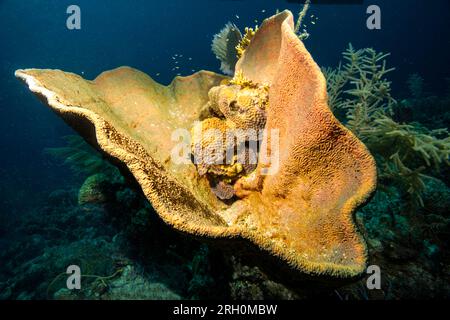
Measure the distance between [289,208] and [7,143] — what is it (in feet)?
138

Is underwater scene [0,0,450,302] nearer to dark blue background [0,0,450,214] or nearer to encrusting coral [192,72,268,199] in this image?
encrusting coral [192,72,268,199]

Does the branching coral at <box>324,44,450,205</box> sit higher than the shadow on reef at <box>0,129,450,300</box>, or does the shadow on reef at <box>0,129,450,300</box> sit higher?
the branching coral at <box>324,44,450,205</box>

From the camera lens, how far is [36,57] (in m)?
48.4

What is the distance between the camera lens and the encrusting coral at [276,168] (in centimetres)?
158

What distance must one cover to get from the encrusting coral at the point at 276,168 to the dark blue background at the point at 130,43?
51.7 feet

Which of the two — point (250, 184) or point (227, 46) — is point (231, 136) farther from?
point (227, 46)

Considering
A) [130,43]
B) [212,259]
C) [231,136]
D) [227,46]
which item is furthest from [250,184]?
[130,43]

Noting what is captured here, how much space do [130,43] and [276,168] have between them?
95822mm

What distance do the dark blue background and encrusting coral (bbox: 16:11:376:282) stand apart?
15.8 m

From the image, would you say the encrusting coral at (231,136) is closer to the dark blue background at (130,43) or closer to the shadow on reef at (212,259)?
the shadow on reef at (212,259)

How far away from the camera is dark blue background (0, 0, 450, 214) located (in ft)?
97.3

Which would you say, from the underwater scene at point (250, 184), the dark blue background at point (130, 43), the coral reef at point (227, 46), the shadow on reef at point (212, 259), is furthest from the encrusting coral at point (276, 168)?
the dark blue background at point (130, 43)

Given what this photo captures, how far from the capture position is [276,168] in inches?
95.1

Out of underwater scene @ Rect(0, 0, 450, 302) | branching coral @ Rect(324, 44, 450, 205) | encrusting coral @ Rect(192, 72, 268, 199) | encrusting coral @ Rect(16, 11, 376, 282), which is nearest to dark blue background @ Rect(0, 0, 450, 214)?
Answer: underwater scene @ Rect(0, 0, 450, 302)
